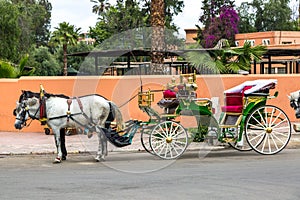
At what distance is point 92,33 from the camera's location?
66.5 metres

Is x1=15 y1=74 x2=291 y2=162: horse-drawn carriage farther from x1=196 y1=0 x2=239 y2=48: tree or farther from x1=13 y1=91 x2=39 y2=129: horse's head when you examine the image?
x1=196 y1=0 x2=239 y2=48: tree

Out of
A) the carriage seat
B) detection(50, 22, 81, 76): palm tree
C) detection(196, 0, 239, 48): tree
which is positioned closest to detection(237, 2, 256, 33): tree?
detection(196, 0, 239, 48): tree

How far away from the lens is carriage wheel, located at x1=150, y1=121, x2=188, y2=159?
12180mm

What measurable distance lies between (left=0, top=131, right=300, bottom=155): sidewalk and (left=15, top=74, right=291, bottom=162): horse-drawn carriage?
5.90 ft

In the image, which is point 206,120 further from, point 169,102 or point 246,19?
point 246,19

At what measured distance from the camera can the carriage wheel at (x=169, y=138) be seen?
12180 mm

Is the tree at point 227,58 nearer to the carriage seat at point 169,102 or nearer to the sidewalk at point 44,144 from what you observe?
the sidewalk at point 44,144

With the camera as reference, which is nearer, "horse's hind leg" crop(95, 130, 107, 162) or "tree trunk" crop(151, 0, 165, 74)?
"horse's hind leg" crop(95, 130, 107, 162)

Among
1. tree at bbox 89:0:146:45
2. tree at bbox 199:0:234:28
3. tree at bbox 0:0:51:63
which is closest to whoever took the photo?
tree at bbox 0:0:51:63

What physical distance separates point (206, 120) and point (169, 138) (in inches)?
41.2

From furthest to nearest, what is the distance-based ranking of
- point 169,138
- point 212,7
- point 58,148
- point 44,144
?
point 212,7 < point 44,144 < point 58,148 < point 169,138

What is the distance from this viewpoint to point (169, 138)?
476 inches

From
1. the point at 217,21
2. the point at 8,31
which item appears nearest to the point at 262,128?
the point at 8,31

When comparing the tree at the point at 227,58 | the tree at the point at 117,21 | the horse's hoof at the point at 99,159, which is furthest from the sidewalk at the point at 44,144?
the tree at the point at 117,21
